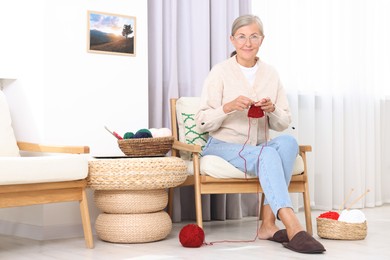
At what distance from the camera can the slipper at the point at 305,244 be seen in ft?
8.13

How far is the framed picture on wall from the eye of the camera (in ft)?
10.2

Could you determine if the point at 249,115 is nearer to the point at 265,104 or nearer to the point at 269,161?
the point at 265,104

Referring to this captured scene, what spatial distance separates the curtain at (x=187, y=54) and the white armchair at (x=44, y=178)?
0.84m

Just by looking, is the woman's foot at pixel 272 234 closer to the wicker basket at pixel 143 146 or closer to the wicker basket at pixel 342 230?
the wicker basket at pixel 342 230

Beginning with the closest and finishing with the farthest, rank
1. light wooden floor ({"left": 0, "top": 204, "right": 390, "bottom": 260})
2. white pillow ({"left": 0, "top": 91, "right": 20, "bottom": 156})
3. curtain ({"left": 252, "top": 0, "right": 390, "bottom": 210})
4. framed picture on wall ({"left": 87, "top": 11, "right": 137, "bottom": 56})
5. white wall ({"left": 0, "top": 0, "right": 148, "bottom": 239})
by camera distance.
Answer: light wooden floor ({"left": 0, "top": 204, "right": 390, "bottom": 260})
white pillow ({"left": 0, "top": 91, "right": 20, "bottom": 156})
white wall ({"left": 0, "top": 0, "right": 148, "bottom": 239})
framed picture on wall ({"left": 87, "top": 11, "right": 137, "bottom": 56})
curtain ({"left": 252, "top": 0, "right": 390, "bottom": 210})

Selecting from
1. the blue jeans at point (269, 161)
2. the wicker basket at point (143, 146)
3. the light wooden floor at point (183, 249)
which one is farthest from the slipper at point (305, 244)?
the wicker basket at point (143, 146)

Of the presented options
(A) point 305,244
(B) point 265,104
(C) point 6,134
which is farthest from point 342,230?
(C) point 6,134

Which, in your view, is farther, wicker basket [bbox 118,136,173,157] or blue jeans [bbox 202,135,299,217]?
wicker basket [bbox 118,136,173,157]

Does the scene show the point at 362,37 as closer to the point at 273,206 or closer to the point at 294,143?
the point at 294,143

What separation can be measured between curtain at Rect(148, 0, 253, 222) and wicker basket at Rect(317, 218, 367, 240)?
939 millimetres

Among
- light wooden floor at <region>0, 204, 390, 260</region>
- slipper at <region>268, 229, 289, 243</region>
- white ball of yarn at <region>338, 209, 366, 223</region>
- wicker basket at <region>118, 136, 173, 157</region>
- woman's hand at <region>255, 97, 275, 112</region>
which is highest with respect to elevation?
woman's hand at <region>255, 97, 275, 112</region>

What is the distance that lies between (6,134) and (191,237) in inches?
37.8

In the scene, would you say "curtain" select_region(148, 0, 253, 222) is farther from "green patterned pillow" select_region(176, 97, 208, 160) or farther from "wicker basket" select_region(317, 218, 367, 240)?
"wicker basket" select_region(317, 218, 367, 240)


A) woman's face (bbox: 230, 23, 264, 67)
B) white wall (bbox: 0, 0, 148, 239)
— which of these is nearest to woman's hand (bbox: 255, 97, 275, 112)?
woman's face (bbox: 230, 23, 264, 67)
